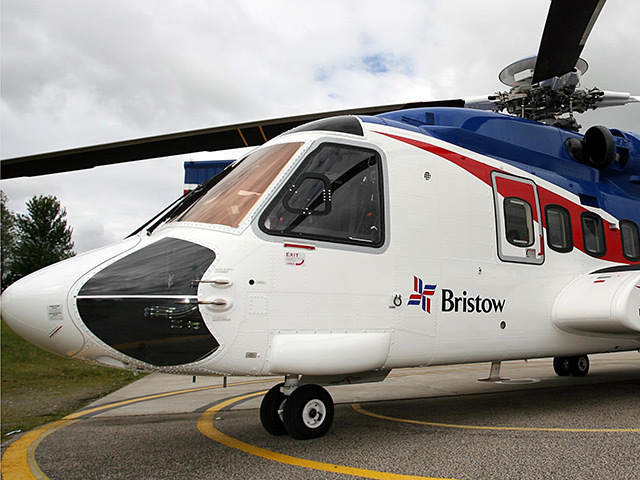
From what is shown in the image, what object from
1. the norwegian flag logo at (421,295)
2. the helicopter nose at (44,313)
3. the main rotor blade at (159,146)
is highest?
the main rotor blade at (159,146)

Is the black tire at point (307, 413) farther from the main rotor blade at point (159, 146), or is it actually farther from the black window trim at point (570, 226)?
the main rotor blade at point (159, 146)

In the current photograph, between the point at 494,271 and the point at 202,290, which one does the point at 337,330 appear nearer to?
the point at 202,290

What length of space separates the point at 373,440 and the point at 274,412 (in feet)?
3.14

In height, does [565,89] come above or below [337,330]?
above

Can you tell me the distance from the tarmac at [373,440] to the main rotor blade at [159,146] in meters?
3.19

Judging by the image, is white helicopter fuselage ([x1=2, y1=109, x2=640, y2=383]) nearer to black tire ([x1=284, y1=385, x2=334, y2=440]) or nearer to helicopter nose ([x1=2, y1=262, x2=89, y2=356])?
helicopter nose ([x1=2, y1=262, x2=89, y2=356])

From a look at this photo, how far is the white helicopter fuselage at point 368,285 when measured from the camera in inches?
158

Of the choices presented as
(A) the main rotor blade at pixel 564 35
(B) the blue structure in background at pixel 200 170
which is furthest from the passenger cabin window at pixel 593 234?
(B) the blue structure in background at pixel 200 170

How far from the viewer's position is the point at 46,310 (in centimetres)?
386

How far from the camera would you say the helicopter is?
13.3 ft

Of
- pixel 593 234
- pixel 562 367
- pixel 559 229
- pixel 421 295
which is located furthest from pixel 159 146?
pixel 562 367

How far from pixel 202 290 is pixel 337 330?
3.99ft

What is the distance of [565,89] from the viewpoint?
7012 millimetres

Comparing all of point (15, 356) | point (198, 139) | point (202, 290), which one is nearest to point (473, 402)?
point (202, 290)
